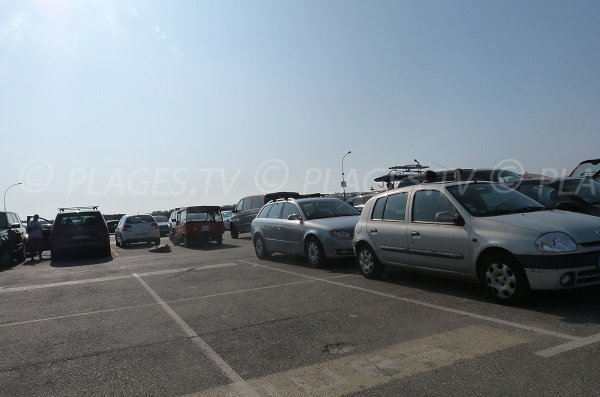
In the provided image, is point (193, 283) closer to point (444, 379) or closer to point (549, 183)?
point (444, 379)

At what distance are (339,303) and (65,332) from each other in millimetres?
3638

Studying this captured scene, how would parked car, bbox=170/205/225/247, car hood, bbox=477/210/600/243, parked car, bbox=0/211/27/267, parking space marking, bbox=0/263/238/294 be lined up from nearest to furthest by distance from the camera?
car hood, bbox=477/210/600/243
parking space marking, bbox=0/263/238/294
parked car, bbox=0/211/27/267
parked car, bbox=170/205/225/247

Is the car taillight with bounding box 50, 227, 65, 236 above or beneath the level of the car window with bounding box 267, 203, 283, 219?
beneath

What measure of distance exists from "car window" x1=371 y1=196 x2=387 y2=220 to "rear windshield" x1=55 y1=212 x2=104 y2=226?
1150 cm

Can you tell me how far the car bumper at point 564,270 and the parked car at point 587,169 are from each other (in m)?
7.08

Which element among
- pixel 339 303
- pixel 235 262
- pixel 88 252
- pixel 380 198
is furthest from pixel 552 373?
pixel 88 252

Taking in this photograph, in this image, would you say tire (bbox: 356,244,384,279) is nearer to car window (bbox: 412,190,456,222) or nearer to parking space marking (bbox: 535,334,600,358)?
car window (bbox: 412,190,456,222)

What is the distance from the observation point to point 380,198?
8844 millimetres

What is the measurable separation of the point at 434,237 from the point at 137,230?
17280 mm

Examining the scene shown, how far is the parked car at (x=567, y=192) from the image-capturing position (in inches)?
338

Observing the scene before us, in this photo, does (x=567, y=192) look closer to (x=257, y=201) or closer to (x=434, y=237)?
(x=434, y=237)

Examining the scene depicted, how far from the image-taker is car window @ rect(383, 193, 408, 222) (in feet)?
26.6

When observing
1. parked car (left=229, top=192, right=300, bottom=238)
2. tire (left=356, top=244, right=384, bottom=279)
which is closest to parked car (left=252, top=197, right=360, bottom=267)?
tire (left=356, top=244, right=384, bottom=279)

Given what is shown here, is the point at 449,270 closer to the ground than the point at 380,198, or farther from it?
closer to the ground
